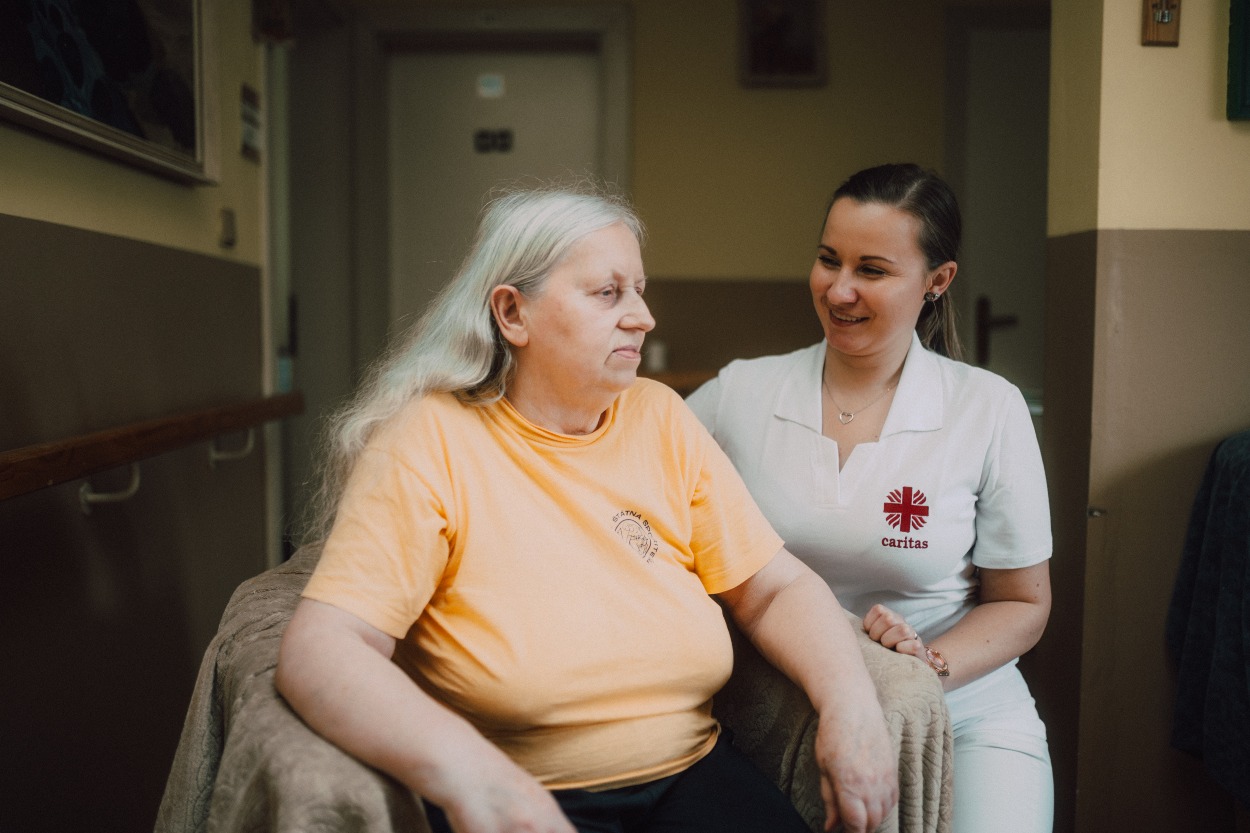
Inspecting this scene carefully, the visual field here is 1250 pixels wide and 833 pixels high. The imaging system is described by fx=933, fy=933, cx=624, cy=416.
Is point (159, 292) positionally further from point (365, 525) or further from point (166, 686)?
point (365, 525)

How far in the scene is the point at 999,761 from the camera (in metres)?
1.38

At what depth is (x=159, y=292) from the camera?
1986 millimetres

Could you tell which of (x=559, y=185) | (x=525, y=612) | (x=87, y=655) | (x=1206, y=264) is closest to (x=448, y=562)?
(x=525, y=612)

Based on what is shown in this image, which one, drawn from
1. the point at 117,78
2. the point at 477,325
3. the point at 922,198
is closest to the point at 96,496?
the point at 117,78

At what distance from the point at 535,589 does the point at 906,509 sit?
0.65 metres

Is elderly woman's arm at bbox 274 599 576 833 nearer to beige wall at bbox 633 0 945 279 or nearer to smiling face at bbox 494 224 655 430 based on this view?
smiling face at bbox 494 224 655 430

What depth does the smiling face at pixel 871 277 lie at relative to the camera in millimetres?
1522

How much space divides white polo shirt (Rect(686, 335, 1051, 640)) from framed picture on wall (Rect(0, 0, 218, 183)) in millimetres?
1291

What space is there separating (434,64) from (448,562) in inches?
127

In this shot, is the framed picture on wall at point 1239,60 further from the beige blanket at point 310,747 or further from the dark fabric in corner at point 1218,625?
the beige blanket at point 310,747

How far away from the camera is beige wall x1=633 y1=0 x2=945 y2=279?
3.70 metres

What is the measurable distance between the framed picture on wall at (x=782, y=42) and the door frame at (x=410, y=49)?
1.56 feet

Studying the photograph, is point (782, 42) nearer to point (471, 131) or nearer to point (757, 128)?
point (757, 128)

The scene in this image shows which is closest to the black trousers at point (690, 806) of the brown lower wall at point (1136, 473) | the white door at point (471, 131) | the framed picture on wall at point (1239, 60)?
the brown lower wall at point (1136, 473)
